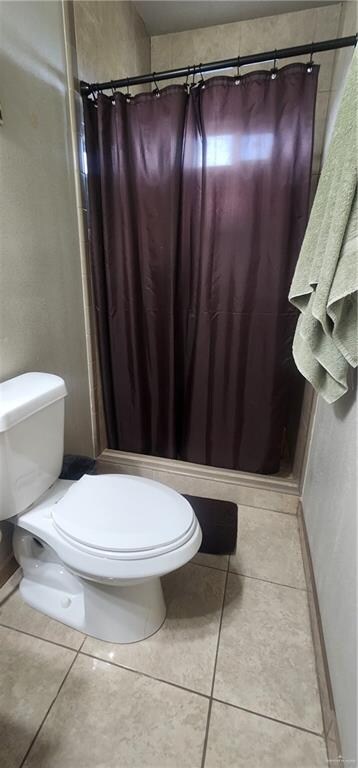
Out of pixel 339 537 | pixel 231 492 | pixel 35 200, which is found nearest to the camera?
pixel 339 537

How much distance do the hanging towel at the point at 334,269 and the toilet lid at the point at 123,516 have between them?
0.56 meters

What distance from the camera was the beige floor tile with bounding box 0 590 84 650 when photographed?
1.00 m

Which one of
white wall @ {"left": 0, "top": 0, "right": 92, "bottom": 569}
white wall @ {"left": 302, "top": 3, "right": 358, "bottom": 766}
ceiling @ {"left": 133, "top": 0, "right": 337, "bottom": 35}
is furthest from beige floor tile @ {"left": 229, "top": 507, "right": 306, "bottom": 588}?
ceiling @ {"left": 133, "top": 0, "right": 337, "bottom": 35}

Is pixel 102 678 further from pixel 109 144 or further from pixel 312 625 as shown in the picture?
pixel 109 144

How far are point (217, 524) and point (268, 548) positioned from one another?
0.76ft

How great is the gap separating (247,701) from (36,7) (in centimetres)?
222

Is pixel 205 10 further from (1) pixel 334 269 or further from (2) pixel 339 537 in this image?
(2) pixel 339 537

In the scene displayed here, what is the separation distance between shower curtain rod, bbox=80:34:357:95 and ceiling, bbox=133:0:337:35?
1.65 feet

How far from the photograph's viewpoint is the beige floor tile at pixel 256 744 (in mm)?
750

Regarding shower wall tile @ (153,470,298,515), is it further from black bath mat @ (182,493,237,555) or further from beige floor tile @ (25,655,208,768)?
beige floor tile @ (25,655,208,768)

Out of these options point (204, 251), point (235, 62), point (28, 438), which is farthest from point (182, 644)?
point (235, 62)

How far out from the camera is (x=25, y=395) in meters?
0.95

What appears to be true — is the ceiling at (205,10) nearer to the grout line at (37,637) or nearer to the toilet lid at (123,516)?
the toilet lid at (123,516)

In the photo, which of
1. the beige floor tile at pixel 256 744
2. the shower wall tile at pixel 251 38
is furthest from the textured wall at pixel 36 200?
the beige floor tile at pixel 256 744
